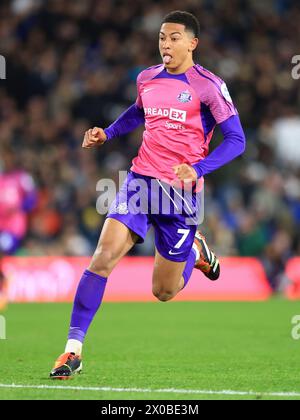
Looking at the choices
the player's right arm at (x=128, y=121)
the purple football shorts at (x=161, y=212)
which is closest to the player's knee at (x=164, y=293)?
the purple football shorts at (x=161, y=212)

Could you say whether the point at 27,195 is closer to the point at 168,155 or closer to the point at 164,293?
the point at 164,293

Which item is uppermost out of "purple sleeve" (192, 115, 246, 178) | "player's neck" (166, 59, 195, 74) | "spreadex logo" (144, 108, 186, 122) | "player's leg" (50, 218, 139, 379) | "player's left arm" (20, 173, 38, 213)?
"player's left arm" (20, 173, 38, 213)

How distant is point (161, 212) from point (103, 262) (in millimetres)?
678

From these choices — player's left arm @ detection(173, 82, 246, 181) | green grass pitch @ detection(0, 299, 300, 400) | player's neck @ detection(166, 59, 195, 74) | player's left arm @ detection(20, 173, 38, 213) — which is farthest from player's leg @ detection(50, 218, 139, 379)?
player's left arm @ detection(20, 173, 38, 213)

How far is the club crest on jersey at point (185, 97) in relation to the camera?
23.1ft

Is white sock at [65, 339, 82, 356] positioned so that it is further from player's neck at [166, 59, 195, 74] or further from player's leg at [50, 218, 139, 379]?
player's neck at [166, 59, 195, 74]

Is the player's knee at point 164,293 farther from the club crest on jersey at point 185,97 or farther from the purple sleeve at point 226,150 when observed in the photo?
the club crest on jersey at point 185,97

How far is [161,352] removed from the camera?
8.48 metres

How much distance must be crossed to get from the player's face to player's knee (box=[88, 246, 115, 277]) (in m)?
1.43

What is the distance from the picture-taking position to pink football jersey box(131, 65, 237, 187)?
7.04 metres

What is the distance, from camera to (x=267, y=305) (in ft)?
48.0

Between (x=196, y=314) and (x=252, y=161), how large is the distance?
19.1 feet

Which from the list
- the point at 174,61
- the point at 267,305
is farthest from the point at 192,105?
the point at 267,305

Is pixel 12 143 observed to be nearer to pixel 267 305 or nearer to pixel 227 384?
pixel 267 305
